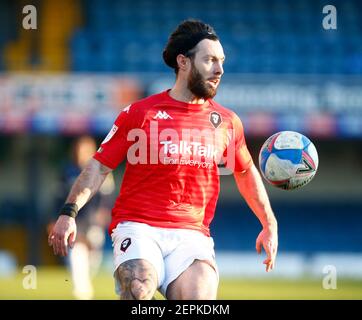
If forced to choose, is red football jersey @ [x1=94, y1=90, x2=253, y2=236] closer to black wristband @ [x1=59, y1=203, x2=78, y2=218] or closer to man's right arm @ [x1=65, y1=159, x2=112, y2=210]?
man's right arm @ [x1=65, y1=159, x2=112, y2=210]

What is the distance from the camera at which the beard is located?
21.6ft

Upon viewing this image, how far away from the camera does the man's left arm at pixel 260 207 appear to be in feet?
22.0

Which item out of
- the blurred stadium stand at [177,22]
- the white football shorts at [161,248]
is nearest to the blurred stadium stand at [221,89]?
the blurred stadium stand at [177,22]

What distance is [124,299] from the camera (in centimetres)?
611

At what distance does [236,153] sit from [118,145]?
2.74ft

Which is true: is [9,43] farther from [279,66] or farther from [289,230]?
[289,230]

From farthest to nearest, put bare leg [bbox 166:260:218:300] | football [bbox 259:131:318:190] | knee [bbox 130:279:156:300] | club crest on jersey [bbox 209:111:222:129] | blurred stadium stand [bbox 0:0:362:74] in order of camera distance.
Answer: blurred stadium stand [bbox 0:0:362:74]
football [bbox 259:131:318:190]
club crest on jersey [bbox 209:111:222:129]
bare leg [bbox 166:260:218:300]
knee [bbox 130:279:156:300]

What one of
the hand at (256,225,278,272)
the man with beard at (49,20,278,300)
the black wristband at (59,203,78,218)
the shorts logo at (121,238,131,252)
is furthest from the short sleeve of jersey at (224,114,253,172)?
the black wristband at (59,203,78,218)

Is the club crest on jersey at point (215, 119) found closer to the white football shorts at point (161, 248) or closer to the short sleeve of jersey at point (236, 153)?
the short sleeve of jersey at point (236, 153)

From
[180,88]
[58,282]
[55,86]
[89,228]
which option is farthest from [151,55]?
[180,88]

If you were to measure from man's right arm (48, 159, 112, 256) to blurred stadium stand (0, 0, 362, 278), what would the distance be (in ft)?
37.8

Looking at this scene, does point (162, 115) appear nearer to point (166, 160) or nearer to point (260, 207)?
point (166, 160)

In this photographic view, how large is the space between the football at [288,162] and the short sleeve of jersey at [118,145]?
106 cm


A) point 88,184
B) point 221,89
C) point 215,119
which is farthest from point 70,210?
point 221,89
